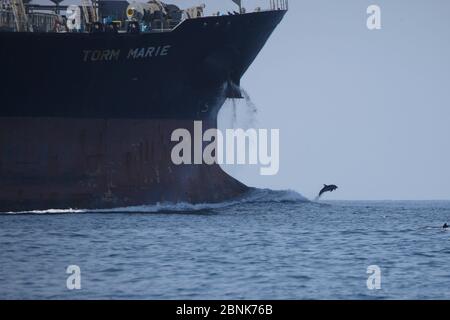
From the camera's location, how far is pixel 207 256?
3919 centimetres

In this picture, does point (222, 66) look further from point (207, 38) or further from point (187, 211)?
point (187, 211)

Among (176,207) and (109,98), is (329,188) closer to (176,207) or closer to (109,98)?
(176,207)

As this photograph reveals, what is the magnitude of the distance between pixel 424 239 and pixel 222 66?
17.0 metres

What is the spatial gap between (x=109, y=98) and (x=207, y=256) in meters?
20.3

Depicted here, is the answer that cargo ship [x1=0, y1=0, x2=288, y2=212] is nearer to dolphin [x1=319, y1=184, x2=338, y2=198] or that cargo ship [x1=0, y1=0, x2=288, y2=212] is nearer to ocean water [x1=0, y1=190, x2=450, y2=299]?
ocean water [x1=0, y1=190, x2=450, y2=299]

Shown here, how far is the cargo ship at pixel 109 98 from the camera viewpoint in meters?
54.7

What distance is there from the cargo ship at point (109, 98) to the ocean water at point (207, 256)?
167 cm

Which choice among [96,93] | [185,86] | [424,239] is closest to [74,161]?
[96,93]

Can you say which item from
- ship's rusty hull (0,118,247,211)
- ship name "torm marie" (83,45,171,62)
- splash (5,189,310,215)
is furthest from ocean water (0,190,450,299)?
ship name "torm marie" (83,45,171,62)

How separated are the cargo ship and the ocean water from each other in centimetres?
167

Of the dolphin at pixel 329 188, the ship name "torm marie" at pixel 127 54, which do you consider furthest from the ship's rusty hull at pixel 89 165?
the dolphin at pixel 329 188

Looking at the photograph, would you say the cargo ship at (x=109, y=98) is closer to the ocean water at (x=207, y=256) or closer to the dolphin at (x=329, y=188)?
the ocean water at (x=207, y=256)

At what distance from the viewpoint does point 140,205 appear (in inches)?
2248

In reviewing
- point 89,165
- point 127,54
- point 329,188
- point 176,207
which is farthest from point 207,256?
point 329,188
